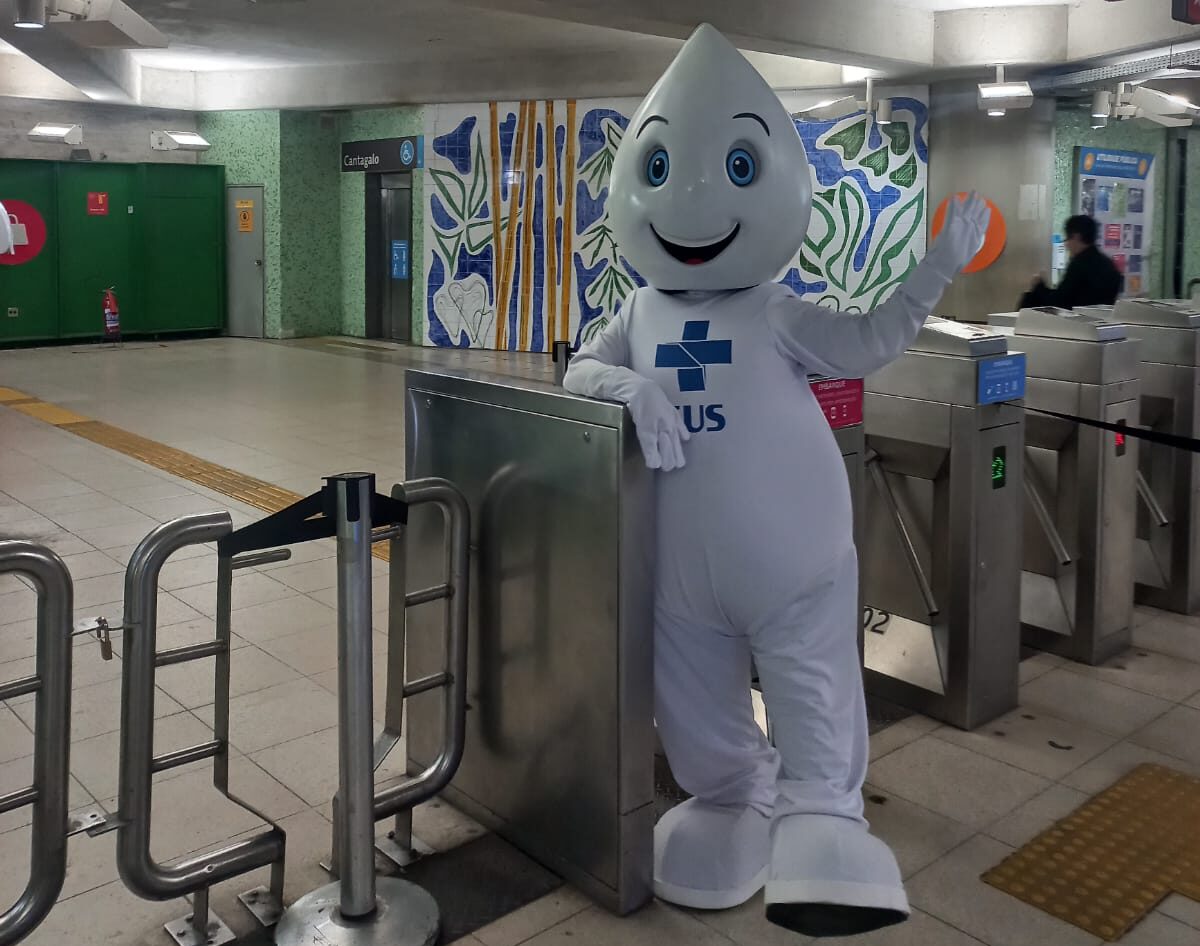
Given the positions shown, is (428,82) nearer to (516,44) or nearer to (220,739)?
(516,44)

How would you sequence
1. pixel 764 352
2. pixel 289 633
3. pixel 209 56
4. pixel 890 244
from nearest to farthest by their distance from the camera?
pixel 764 352 < pixel 289 633 < pixel 890 244 < pixel 209 56

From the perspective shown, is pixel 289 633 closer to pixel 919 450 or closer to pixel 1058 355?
pixel 919 450

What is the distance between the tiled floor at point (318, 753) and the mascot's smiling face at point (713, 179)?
1390 mm

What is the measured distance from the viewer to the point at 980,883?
8.43 feet

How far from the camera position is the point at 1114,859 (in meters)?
2.67

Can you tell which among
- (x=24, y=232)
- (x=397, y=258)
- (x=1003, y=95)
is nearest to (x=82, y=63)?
(x=24, y=232)

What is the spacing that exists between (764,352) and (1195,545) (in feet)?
9.28

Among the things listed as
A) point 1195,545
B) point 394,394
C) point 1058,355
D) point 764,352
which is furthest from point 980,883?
point 394,394

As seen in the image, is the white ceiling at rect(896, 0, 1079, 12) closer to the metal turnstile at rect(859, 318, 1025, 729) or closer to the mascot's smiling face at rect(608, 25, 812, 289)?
the metal turnstile at rect(859, 318, 1025, 729)

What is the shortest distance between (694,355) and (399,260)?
1279 cm

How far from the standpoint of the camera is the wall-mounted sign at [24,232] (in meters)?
13.3

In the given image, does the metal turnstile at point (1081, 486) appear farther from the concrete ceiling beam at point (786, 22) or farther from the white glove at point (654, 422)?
the concrete ceiling beam at point (786, 22)

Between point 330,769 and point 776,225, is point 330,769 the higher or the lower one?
the lower one

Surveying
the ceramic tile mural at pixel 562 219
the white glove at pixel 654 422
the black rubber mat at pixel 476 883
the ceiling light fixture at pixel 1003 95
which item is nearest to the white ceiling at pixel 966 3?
the ceiling light fixture at pixel 1003 95
